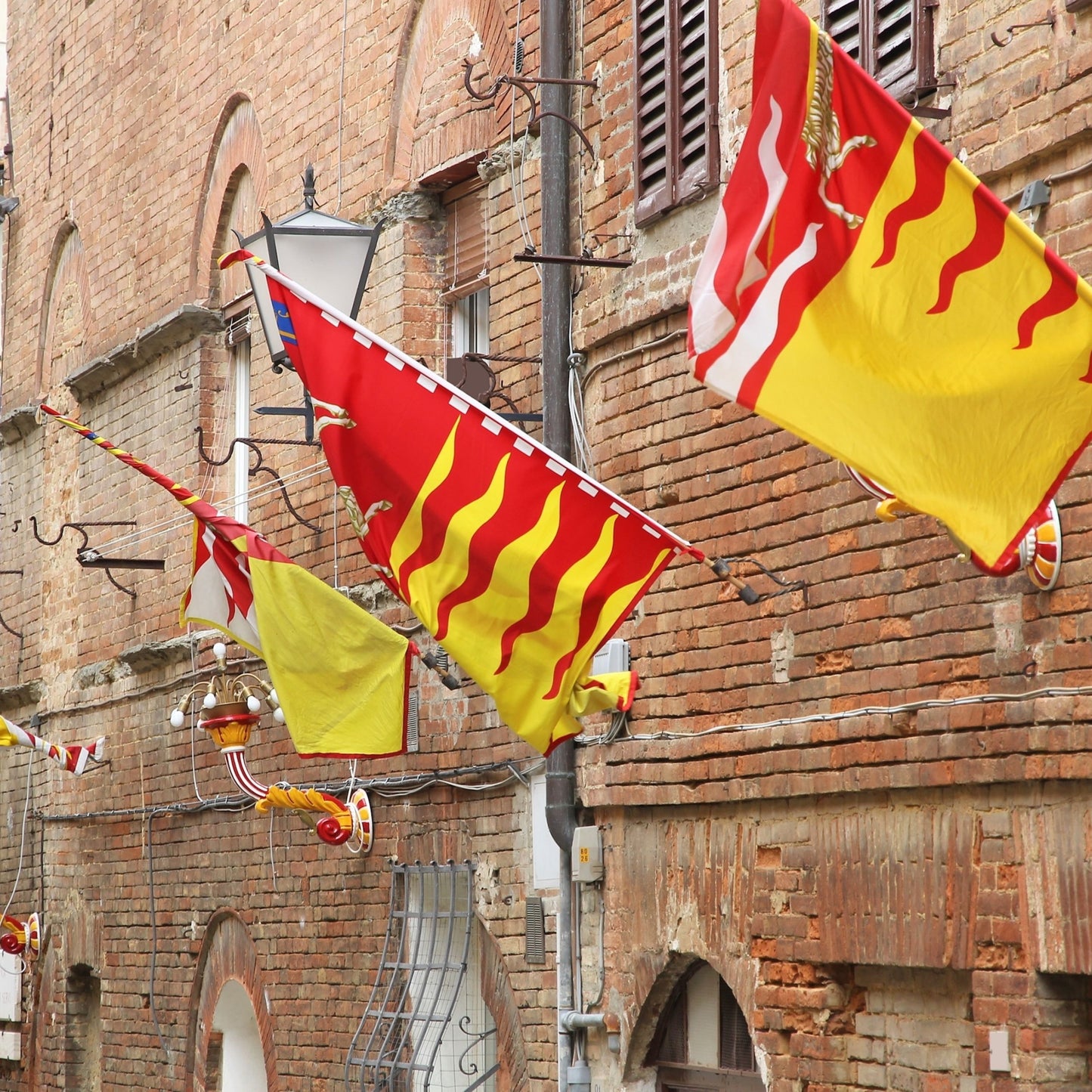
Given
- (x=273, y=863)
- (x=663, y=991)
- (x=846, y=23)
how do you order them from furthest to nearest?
(x=273, y=863) < (x=663, y=991) < (x=846, y=23)

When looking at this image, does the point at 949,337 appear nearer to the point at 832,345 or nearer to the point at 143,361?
the point at 832,345

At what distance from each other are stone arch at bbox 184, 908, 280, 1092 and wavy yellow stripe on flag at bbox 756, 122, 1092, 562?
820cm

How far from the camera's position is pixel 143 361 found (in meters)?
15.0

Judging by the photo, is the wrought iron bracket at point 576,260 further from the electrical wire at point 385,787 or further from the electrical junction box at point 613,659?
the electrical wire at point 385,787

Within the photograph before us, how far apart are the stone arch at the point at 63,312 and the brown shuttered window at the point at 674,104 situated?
7.86 metres

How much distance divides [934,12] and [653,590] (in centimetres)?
285

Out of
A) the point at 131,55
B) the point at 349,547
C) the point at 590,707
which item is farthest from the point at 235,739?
the point at 131,55

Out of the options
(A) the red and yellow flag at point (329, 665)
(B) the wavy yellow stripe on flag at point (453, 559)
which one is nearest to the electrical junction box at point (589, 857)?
(A) the red and yellow flag at point (329, 665)

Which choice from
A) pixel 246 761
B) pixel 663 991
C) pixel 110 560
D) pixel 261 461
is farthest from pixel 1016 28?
pixel 110 560

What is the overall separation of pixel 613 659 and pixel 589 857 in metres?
0.91

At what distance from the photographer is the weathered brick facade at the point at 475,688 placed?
7078 millimetres

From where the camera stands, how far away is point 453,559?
7395mm

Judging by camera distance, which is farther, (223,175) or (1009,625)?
(223,175)

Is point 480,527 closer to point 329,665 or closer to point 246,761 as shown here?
point 329,665
